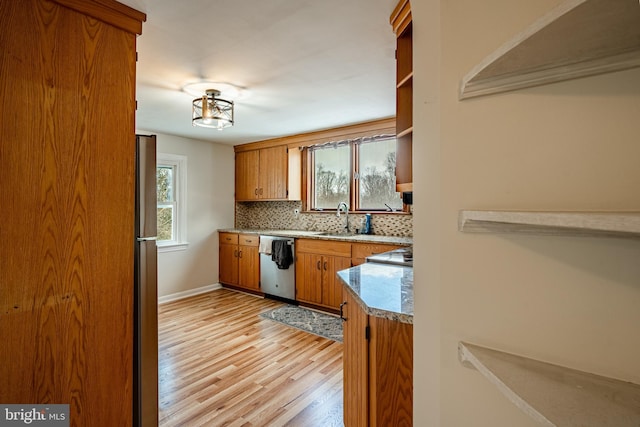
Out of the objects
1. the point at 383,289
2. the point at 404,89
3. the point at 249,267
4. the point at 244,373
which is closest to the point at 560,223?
the point at 383,289

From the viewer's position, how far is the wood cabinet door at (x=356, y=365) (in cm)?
139

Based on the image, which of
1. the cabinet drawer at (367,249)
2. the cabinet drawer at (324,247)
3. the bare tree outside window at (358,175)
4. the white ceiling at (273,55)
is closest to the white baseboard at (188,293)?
the cabinet drawer at (324,247)

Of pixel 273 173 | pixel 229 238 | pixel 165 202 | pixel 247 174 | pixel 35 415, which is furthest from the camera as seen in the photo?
pixel 247 174

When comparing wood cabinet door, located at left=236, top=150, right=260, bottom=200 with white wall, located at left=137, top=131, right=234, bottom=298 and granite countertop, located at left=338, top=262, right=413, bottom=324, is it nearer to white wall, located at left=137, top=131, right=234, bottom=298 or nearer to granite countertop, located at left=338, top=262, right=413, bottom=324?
white wall, located at left=137, top=131, right=234, bottom=298

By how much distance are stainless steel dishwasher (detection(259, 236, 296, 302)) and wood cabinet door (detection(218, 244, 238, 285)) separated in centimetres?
59

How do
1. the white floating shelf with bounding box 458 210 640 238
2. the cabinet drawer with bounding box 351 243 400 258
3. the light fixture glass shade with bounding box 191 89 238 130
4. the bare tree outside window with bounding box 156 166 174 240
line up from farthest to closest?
the bare tree outside window with bounding box 156 166 174 240
the cabinet drawer with bounding box 351 243 400 258
the light fixture glass shade with bounding box 191 89 238 130
the white floating shelf with bounding box 458 210 640 238

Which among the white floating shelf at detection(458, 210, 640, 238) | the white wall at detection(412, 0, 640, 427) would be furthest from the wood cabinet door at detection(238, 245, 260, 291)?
the white floating shelf at detection(458, 210, 640, 238)

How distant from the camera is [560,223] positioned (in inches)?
17.6

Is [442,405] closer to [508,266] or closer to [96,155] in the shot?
[508,266]

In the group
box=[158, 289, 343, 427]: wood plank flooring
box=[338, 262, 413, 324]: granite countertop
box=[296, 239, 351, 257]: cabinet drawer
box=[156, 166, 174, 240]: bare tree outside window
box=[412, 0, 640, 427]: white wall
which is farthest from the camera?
box=[156, 166, 174, 240]: bare tree outside window

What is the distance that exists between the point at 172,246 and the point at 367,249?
2.76 m

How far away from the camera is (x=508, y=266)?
68cm

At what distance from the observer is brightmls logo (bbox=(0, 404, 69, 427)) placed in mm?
1220

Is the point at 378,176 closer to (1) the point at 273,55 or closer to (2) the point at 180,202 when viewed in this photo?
(1) the point at 273,55
